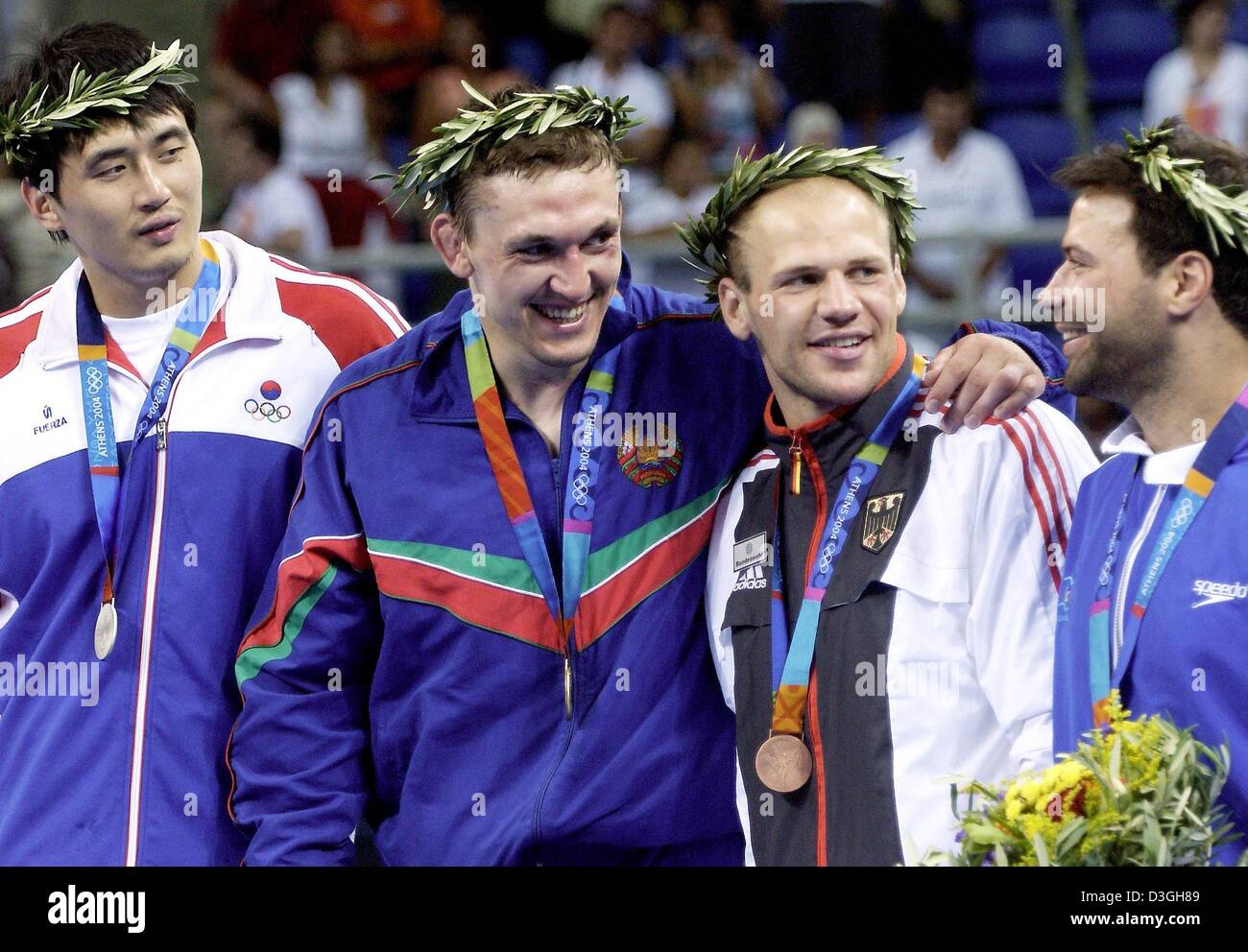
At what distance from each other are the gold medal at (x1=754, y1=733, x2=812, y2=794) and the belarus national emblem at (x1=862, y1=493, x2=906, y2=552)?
34 cm

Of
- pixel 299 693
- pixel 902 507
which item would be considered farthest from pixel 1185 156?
pixel 299 693

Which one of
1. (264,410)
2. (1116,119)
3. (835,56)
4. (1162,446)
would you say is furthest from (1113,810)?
(1116,119)

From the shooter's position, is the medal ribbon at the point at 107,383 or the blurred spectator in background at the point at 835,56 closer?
the medal ribbon at the point at 107,383

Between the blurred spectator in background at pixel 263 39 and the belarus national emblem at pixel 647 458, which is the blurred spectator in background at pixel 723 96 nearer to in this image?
the blurred spectator in background at pixel 263 39

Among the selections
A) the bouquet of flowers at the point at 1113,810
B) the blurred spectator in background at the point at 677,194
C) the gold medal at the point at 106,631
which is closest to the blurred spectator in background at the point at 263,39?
the blurred spectator in background at the point at 677,194

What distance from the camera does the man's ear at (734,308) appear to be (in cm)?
310

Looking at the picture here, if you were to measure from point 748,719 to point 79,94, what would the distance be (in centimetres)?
175

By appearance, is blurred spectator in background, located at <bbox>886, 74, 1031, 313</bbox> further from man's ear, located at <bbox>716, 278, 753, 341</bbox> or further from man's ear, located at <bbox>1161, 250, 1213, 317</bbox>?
man's ear, located at <bbox>1161, 250, 1213, 317</bbox>

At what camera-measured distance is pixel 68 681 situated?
3268 mm

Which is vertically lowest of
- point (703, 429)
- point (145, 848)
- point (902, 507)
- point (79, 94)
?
point (145, 848)

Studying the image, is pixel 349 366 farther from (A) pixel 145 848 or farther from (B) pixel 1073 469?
(B) pixel 1073 469

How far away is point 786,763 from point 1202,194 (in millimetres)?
1168

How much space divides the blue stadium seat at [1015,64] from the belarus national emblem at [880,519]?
6.10 metres

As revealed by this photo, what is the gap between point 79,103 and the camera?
3316mm
